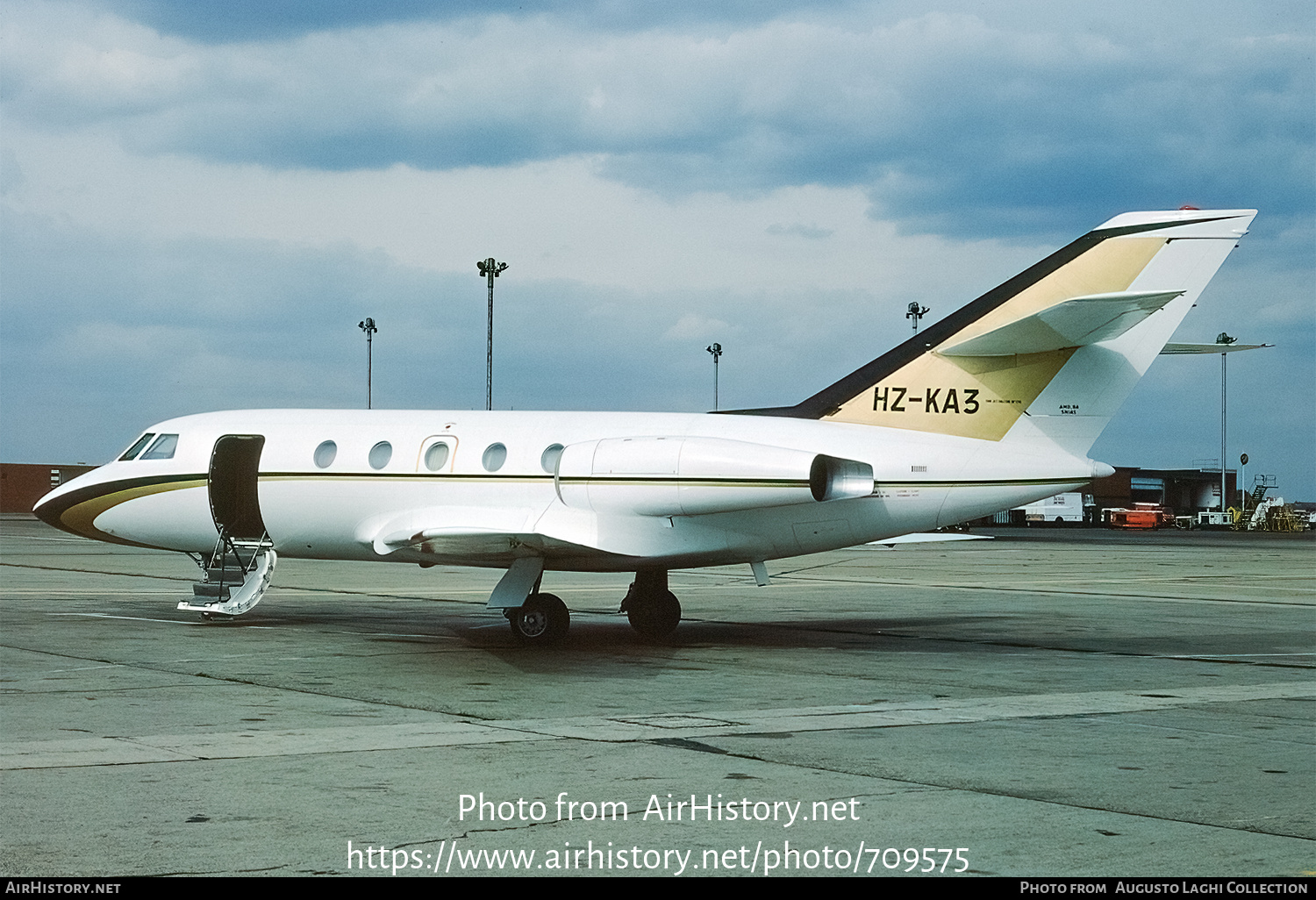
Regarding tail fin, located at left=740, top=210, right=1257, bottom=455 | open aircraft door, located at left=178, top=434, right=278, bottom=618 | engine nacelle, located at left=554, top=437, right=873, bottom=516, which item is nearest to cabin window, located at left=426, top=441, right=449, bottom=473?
engine nacelle, located at left=554, top=437, right=873, bottom=516


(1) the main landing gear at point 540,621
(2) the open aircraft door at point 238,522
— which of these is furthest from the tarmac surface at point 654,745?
(2) the open aircraft door at point 238,522

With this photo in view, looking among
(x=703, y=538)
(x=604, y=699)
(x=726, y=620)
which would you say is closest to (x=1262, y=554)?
(x=726, y=620)

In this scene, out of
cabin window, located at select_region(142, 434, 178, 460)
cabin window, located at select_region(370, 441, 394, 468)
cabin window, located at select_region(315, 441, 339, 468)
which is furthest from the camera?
cabin window, located at select_region(142, 434, 178, 460)

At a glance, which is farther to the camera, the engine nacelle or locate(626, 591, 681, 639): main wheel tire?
locate(626, 591, 681, 639): main wheel tire

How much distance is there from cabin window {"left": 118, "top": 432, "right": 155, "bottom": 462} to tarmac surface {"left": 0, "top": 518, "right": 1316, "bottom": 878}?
7.72 ft

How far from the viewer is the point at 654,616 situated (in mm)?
18297

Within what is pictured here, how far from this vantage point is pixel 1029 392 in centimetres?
1678

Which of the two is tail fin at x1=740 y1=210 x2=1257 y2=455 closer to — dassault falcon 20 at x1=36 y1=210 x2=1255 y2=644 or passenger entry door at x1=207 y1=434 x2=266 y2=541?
dassault falcon 20 at x1=36 y1=210 x2=1255 y2=644

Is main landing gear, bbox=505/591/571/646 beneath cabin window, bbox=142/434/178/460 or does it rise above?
beneath

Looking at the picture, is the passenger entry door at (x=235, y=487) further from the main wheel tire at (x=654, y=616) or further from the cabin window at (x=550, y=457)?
the main wheel tire at (x=654, y=616)

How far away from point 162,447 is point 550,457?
6.30m

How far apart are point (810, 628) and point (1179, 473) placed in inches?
3789

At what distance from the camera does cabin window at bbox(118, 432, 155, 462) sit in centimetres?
2030

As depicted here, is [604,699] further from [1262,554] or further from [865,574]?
[1262,554]
